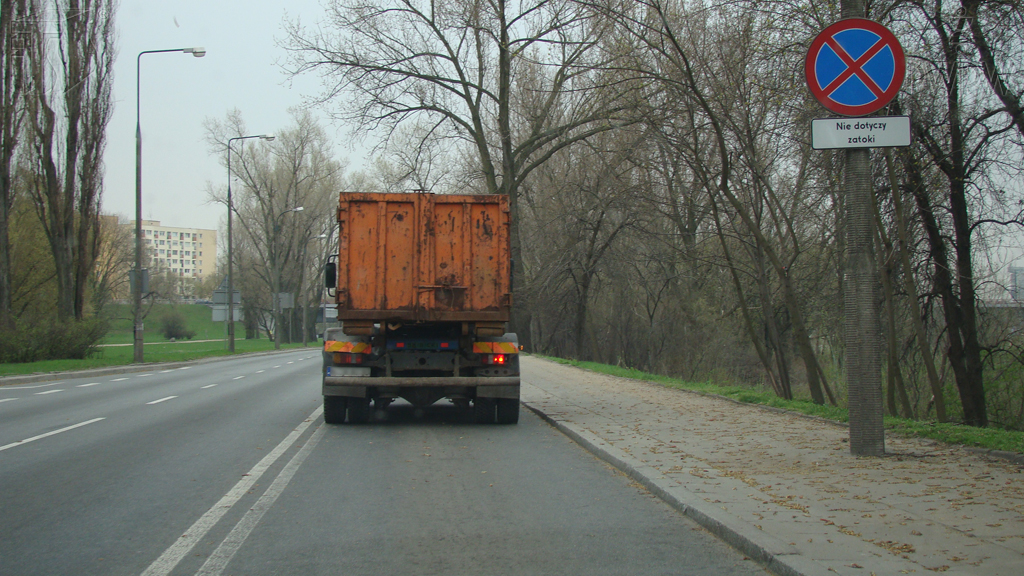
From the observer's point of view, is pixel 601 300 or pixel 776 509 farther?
pixel 601 300

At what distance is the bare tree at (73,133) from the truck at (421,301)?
77.7 feet

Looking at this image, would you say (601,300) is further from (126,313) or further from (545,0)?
(126,313)

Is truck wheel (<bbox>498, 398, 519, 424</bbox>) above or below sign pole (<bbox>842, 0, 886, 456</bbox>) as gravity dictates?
below

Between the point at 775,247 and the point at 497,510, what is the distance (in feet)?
51.4

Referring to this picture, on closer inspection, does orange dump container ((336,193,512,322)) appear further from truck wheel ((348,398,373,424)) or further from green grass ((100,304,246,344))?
green grass ((100,304,246,344))

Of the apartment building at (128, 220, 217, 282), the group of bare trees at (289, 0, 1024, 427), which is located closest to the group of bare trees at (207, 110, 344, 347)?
the group of bare trees at (289, 0, 1024, 427)

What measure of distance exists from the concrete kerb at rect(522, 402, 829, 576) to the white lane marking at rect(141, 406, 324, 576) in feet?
11.4

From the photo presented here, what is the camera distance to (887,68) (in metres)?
7.71

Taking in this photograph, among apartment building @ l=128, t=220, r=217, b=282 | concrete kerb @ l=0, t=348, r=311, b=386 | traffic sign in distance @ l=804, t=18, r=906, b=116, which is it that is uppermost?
apartment building @ l=128, t=220, r=217, b=282

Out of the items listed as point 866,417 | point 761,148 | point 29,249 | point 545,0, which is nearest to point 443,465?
point 866,417

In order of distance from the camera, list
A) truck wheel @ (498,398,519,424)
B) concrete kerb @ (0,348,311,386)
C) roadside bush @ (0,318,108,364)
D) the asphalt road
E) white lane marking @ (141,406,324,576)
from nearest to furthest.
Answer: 1. white lane marking @ (141,406,324,576)
2. the asphalt road
3. truck wheel @ (498,398,519,424)
4. concrete kerb @ (0,348,311,386)
5. roadside bush @ (0,318,108,364)

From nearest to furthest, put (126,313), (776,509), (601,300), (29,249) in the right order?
(776,509) < (29,249) < (601,300) < (126,313)

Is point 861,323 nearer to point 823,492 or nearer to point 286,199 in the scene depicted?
point 823,492

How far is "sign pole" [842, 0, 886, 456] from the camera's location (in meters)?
7.77
